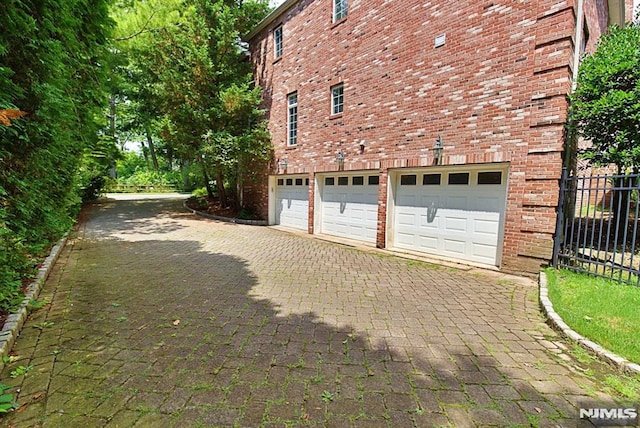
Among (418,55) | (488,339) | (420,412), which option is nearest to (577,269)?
(488,339)

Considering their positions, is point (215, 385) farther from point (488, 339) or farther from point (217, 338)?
point (488, 339)

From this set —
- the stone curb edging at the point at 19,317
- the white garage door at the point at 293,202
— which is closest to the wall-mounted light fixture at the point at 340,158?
the white garage door at the point at 293,202

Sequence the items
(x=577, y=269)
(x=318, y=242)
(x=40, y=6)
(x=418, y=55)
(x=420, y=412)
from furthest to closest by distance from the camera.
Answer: (x=318, y=242), (x=418, y=55), (x=577, y=269), (x=40, y=6), (x=420, y=412)

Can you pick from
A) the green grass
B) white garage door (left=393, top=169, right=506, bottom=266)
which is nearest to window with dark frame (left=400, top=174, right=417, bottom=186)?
white garage door (left=393, top=169, right=506, bottom=266)

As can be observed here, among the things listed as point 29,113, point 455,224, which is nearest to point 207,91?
point 29,113

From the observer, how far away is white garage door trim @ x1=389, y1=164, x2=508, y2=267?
6.27 m

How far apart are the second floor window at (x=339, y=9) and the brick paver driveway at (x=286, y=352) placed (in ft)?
26.7

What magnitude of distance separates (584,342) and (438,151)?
15.0ft

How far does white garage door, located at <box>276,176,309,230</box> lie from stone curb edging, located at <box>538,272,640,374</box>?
7842 millimetres

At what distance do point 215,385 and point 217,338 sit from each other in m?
0.80

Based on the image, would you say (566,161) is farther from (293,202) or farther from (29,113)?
(293,202)

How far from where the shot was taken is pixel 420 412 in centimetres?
217

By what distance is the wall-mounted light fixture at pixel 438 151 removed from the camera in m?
6.66

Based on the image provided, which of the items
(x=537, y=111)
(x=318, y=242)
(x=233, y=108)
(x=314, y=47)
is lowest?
(x=318, y=242)
